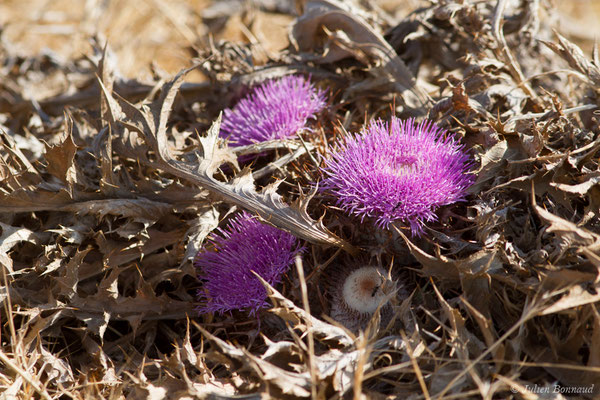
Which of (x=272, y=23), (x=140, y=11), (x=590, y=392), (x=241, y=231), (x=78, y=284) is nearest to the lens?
(x=590, y=392)

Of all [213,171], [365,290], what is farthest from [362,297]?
[213,171]

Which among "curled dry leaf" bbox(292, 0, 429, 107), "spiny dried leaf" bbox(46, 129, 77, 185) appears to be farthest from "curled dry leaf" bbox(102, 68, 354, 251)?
"curled dry leaf" bbox(292, 0, 429, 107)

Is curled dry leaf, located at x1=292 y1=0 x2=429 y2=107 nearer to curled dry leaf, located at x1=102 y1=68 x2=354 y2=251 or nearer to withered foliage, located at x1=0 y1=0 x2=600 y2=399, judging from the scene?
withered foliage, located at x1=0 y1=0 x2=600 y2=399

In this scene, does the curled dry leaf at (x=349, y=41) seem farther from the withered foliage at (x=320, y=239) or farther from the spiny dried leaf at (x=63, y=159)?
the spiny dried leaf at (x=63, y=159)

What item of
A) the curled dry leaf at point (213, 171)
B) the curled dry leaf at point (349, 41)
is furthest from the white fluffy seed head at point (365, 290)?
the curled dry leaf at point (349, 41)

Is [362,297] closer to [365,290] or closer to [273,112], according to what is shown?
[365,290]

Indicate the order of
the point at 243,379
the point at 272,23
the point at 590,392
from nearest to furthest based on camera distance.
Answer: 1. the point at 590,392
2. the point at 243,379
3. the point at 272,23

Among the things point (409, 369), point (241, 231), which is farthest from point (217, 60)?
point (409, 369)

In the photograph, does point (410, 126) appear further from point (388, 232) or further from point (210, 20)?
point (210, 20)
